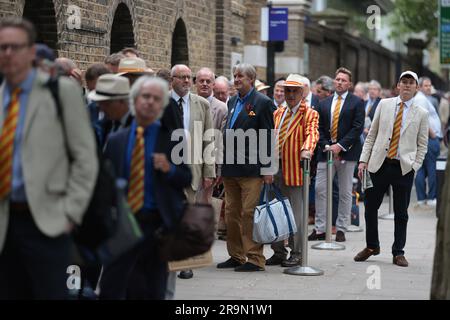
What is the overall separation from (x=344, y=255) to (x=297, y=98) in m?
1.93

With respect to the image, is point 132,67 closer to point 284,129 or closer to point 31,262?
point 284,129

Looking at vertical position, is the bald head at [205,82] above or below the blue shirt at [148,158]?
above

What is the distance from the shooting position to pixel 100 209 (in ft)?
19.4

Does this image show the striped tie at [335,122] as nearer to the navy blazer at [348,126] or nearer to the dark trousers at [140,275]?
the navy blazer at [348,126]

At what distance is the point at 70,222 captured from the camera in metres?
5.79

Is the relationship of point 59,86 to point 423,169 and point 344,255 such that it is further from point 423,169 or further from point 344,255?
point 423,169

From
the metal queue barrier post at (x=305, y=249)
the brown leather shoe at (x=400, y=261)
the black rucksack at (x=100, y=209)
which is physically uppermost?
the black rucksack at (x=100, y=209)

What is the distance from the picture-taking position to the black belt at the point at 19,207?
5766 mm

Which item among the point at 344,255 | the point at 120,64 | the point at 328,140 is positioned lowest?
the point at 344,255

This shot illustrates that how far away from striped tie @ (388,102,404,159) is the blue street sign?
931 centimetres

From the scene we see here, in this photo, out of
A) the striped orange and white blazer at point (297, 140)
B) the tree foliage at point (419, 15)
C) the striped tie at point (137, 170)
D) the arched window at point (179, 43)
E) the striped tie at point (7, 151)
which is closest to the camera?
the striped tie at point (7, 151)

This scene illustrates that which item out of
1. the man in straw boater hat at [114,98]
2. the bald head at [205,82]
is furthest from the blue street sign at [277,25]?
the man in straw boater hat at [114,98]

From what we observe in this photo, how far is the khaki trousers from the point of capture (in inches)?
418
